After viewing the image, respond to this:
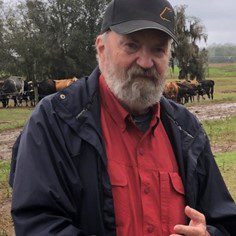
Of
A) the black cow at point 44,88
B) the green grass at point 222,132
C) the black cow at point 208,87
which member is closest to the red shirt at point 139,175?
the green grass at point 222,132

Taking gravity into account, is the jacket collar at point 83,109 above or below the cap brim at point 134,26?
below

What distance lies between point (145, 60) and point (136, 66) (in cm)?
5

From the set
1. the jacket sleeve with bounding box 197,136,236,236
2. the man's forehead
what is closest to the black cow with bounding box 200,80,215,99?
the jacket sleeve with bounding box 197,136,236,236

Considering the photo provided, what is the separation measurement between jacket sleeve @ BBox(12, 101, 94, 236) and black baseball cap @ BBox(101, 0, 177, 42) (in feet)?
1.91

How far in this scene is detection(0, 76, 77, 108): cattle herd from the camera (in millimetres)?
33156

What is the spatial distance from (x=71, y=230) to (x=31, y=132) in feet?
1.53

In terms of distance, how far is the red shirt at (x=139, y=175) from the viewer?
88.0 inches

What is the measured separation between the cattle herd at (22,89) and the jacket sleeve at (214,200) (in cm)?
3058

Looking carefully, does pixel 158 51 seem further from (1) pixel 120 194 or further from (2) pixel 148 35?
(1) pixel 120 194

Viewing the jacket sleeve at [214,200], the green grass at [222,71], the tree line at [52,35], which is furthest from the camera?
the green grass at [222,71]

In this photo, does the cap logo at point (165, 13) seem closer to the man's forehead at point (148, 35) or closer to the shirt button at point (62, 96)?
the man's forehead at point (148, 35)

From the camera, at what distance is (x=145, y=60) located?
2408 mm

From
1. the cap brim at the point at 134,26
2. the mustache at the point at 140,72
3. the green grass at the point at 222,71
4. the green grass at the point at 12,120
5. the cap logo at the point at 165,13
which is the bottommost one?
the green grass at the point at 222,71

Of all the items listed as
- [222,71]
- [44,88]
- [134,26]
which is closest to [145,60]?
[134,26]
